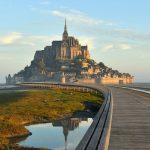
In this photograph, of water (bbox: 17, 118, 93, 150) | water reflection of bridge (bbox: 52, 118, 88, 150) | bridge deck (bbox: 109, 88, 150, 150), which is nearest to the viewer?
bridge deck (bbox: 109, 88, 150, 150)

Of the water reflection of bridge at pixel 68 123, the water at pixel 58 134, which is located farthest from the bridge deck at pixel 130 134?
the water reflection of bridge at pixel 68 123

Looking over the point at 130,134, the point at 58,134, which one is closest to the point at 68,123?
the point at 58,134

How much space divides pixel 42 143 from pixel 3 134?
2707 millimetres

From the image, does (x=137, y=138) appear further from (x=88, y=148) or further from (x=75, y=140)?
(x=75, y=140)

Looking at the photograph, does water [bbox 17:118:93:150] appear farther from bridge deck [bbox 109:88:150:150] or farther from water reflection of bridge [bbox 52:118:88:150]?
bridge deck [bbox 109:88:150:150]

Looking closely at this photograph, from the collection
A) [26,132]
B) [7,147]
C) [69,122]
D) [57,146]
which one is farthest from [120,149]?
[69,122]

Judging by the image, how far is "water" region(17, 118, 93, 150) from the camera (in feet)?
82.1

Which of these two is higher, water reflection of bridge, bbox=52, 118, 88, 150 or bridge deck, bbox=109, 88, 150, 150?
bridge deck, bbox=109, 88, 150, 150

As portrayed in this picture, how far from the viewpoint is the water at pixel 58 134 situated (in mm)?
25028

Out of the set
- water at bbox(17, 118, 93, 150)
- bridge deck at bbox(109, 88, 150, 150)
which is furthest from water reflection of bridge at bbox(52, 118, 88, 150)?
bridge deck at bbox(109, 88, 150, 150)

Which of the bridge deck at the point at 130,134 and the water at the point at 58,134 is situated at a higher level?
the bridge deck at the point at 130,134

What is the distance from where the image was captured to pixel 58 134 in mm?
30828

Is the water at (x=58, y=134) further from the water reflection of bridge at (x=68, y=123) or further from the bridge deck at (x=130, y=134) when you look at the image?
the bridge deck at (x=130, y=134)

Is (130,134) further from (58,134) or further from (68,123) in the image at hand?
(68,123)
